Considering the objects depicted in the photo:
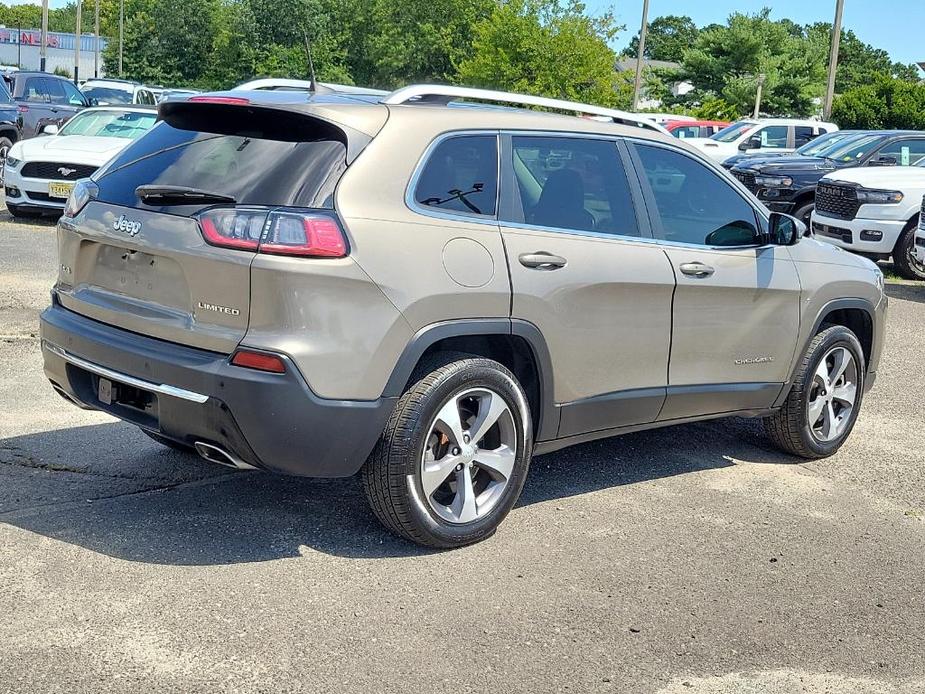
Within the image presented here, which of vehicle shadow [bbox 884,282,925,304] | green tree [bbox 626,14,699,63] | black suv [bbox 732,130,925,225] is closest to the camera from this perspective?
vehicle shadow [bbox 884,282,925,304]

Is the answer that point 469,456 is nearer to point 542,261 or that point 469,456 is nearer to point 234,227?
point 542,261

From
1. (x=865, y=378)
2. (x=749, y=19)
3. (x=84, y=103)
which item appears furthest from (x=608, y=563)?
(x=749, y=19)

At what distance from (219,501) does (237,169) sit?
1505mm

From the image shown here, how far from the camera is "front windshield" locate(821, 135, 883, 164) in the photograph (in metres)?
18.1

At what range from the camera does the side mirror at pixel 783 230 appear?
5.93 m

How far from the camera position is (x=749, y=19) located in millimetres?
67250

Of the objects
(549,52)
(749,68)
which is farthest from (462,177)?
(749,68)

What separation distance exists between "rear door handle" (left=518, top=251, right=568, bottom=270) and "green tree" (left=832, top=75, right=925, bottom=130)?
4032 cm

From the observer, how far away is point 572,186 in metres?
5.13

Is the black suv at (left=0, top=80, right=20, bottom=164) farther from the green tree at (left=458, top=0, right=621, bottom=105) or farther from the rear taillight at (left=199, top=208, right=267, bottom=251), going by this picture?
the green tree at (left=458, top=0, right=621, bottom=105)

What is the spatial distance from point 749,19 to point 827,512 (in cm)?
6620

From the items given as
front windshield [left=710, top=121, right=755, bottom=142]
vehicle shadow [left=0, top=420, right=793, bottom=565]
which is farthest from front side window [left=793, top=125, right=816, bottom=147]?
vehicle shadow [left=0, top=420, right=793, bottom=565]

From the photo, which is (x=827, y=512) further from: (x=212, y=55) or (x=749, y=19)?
(x=212, y=55)

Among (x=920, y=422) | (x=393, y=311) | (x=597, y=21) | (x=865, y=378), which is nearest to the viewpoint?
(x=393, y=311)
